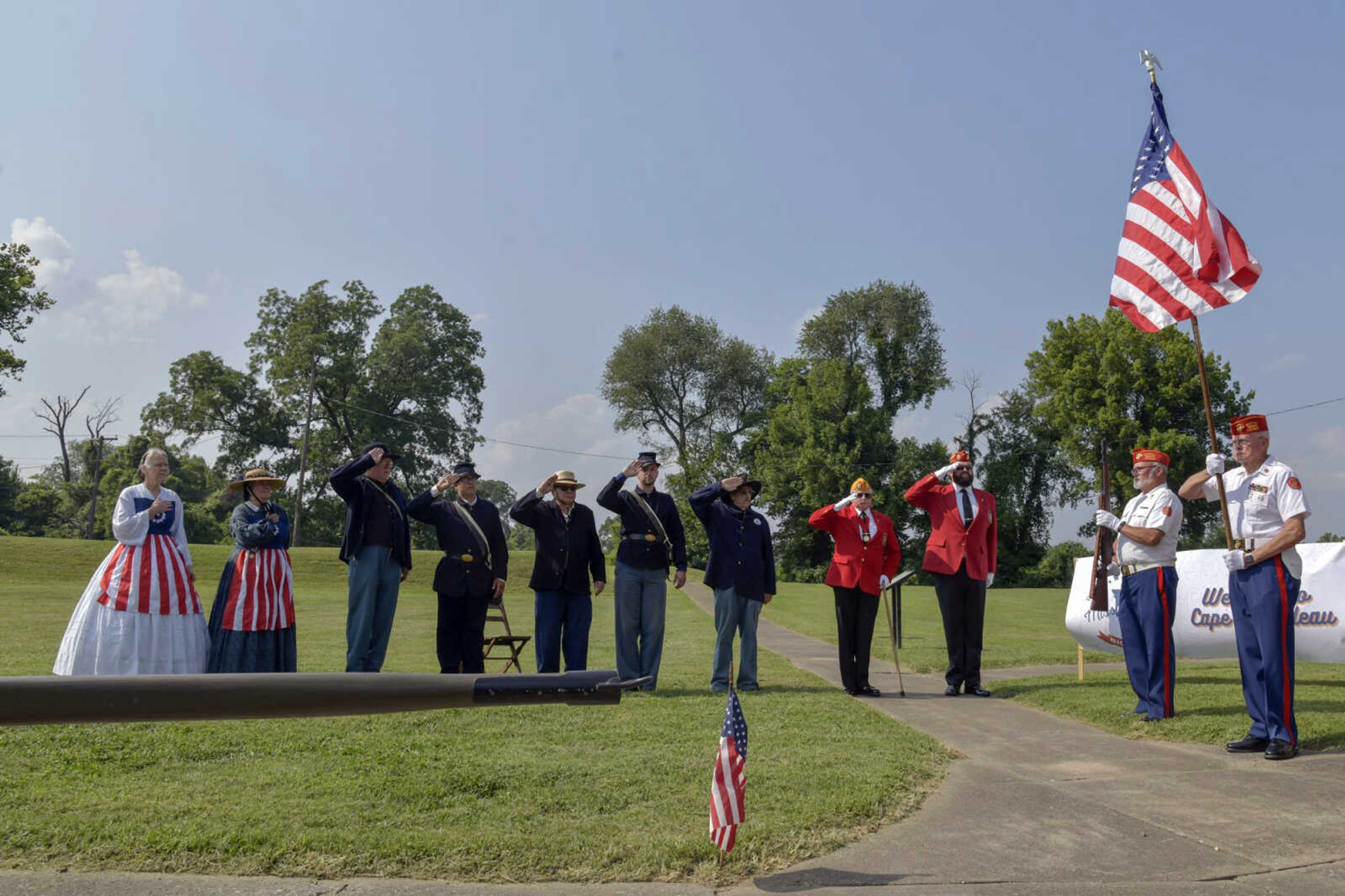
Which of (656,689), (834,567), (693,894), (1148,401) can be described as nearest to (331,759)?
(693,894)

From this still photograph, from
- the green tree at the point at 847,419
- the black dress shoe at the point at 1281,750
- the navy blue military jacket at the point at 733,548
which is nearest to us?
the black dress shoe at the point at 1281,750

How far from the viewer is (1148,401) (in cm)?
4647

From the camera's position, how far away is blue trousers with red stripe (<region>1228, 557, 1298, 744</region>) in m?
5.73

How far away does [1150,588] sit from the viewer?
7113 mm

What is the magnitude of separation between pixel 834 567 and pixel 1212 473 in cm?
361

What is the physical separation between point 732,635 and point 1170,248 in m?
4.61

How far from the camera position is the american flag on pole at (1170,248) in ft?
21.9

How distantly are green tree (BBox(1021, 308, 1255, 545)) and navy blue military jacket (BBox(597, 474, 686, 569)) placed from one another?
39407mm

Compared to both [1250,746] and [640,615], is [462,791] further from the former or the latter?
[1250,746]

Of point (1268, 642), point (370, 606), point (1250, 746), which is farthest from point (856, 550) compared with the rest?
point (370, 606)

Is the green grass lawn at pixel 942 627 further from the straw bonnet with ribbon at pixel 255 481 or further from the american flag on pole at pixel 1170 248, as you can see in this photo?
the straw bonnet with ribbon at pixel 255 481

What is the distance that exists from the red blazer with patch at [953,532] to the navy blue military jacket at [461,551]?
12.8ft

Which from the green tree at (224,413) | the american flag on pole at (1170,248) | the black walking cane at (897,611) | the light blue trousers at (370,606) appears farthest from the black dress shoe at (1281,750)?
the green tree at (224,413)

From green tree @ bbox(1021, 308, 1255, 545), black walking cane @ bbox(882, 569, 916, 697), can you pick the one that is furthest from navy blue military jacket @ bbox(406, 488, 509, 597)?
green tree @ bbox(1021, 308, 1255, 545)
